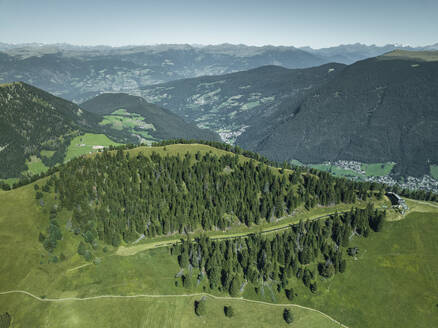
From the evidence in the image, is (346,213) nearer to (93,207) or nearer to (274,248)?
(274,248)

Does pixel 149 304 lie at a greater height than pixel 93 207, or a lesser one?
lesser

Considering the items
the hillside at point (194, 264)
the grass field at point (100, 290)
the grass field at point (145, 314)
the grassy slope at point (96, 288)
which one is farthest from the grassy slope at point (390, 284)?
the grassy slope at point (96, 288)

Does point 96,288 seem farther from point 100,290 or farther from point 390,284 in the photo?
point 390,284

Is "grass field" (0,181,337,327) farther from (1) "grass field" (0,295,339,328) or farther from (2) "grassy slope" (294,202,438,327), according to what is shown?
(2) "grassy slope" (294,202,438,327)

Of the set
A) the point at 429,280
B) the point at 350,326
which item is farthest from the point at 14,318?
the point at 429,280

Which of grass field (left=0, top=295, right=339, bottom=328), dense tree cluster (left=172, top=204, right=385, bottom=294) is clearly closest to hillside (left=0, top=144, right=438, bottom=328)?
grass field (left=0, top=295, right=339, bottom=328)

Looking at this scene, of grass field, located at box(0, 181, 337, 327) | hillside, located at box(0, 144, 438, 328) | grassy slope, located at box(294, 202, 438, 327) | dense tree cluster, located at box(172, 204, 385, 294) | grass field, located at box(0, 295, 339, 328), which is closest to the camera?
grass field, located at box(0, 295, 339, 328)

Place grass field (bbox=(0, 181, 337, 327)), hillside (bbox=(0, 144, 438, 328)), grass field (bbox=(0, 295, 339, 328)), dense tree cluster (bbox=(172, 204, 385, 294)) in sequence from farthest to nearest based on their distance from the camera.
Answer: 1. dense tree cluster (bbox=(172, 204, 385, 294))
2. hillside (bbox=(0, 144, 438, 328))
3. grass field (bbox=(0, 181, 337, 327))
4. grass field (bbox=(0, 295, 339, 328))
